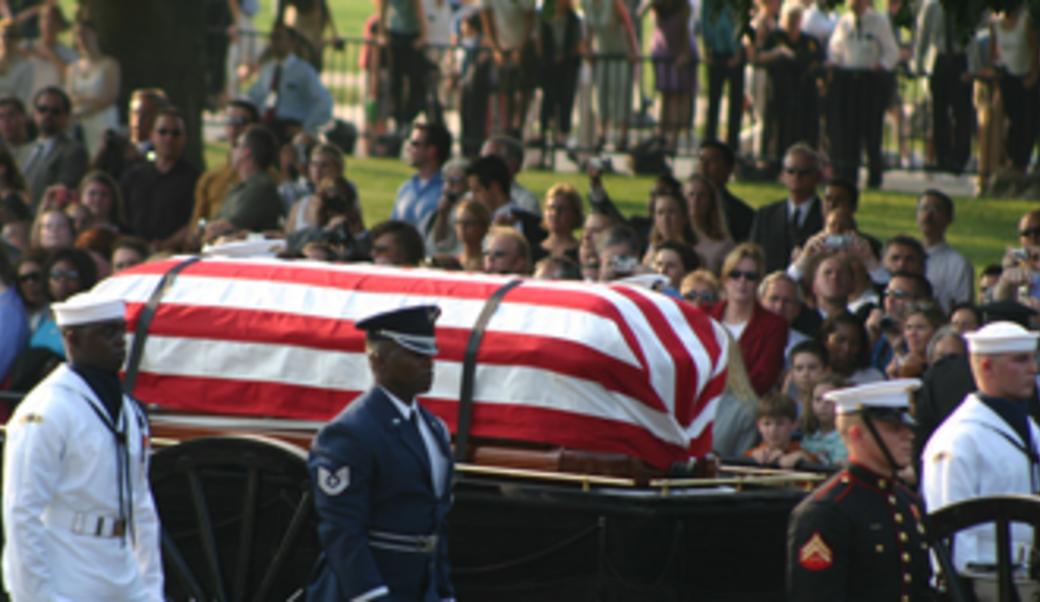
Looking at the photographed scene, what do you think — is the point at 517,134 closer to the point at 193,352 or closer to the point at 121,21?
the point at 121,21

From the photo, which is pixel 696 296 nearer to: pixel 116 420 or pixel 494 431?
pixel 494 431

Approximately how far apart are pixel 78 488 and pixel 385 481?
1100mm

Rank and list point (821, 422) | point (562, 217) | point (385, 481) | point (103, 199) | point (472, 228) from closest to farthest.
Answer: point (385, 481) < point (821, 422) < point (472, 228) < point (562, 217) < point (103, 199)

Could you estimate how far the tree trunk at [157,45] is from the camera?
1730 centimetres

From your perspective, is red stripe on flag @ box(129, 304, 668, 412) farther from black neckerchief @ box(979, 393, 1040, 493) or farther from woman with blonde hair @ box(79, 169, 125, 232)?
woman with blonde hair @ box(79, 169, 125, 232)

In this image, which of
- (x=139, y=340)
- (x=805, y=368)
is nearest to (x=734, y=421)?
(x=805, y=368)

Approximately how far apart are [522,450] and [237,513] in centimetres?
115

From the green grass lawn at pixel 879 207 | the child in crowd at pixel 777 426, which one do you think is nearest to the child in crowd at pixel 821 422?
the child in crowd at pixel 777 426

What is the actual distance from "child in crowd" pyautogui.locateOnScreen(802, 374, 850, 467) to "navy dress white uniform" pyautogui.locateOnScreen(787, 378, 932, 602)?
292 centimetres

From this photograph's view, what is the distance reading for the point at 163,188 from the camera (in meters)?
14.2

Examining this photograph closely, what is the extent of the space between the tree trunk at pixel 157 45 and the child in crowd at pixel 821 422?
888 cm

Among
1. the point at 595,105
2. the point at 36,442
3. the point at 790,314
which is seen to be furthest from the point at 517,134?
the point at 36,442

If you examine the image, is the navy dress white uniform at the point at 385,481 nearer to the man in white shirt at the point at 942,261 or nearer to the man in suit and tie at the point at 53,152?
the man in white shirt at the point at 942,261

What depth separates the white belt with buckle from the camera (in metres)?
6.98
